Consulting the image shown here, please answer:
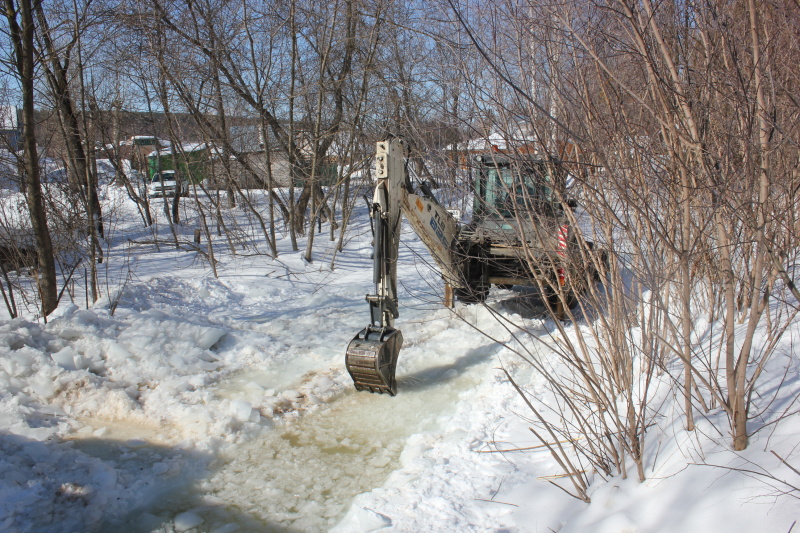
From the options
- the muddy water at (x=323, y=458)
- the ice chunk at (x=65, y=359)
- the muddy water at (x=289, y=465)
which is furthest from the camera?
the ice chunk at (x=65, y=359)

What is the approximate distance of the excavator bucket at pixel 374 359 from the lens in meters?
5.88

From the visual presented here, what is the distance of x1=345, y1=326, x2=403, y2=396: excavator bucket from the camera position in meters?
5.88

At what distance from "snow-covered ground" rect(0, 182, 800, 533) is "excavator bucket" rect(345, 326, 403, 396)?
9.4 inches

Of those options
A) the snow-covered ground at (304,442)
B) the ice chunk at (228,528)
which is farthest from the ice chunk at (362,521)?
the ice chunk at (228,528)

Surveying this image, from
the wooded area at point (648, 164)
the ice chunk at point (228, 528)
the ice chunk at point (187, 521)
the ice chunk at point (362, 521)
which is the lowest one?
the ice chunk at point (228, 528)

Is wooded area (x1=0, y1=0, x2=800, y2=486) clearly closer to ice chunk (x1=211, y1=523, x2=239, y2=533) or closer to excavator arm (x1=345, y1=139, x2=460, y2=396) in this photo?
excavator arm (x1=345, y1=139, x2=460, y2=396)

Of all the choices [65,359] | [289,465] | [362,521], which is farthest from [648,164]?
[65,359]

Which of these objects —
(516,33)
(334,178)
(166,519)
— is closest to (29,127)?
(166,519)

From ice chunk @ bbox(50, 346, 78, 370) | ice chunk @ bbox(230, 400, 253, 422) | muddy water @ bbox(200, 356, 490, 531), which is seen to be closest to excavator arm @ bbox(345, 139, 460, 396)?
muddy water @ bbox(200, 356, 490, 531)

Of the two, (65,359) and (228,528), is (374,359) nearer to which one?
(228,528)

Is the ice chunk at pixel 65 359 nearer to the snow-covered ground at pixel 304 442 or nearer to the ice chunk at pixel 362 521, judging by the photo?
the snow-covered ground at pixel 304 442

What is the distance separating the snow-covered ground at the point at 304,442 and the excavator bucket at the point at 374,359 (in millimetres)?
239

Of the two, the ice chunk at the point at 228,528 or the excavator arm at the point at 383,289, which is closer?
the ice chunk at the point at 228,528

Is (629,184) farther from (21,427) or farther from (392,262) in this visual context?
(21,427)
